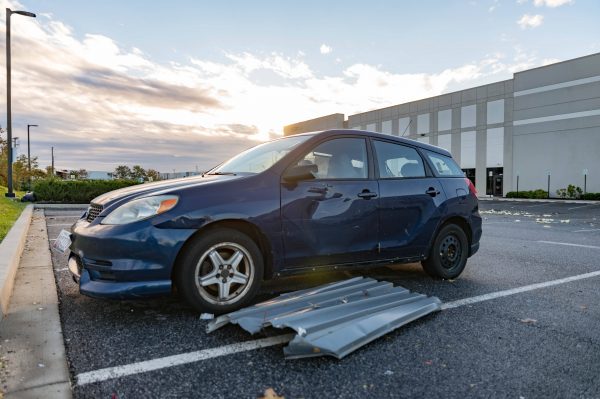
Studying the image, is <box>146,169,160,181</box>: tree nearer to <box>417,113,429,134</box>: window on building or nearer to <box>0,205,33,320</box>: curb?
<box>417,113,429,134</box>: window on building

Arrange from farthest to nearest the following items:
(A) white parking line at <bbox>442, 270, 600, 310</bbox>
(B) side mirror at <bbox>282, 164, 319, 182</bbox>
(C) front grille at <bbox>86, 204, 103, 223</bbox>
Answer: (A) white parking line at <bbox>442, 270, 600, 310</bbox>, (B) side mirror at <bbox>282, 164, 319, 182</bbox>, (C) front grille at <bbox>86, 204, 103, 223</bbox>

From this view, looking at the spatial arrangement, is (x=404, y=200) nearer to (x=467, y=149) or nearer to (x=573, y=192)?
(x=573, y=192)

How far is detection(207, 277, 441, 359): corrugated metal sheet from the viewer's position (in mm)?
2654

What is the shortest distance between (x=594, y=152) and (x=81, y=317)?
35.2 metres

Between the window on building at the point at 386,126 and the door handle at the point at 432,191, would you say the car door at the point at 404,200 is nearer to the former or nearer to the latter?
the door handle at the point at 432,191

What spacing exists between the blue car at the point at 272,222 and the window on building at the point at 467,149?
37.3 meters

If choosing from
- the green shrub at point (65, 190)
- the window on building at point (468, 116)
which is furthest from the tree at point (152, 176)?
the window on building at point (468, 116)

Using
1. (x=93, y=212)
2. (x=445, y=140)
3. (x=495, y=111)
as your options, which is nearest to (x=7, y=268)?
(x=93, y=212)

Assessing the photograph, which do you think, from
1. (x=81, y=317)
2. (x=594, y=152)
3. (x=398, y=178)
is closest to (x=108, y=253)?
(x=81, y=317)

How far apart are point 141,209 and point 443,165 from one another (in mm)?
3480

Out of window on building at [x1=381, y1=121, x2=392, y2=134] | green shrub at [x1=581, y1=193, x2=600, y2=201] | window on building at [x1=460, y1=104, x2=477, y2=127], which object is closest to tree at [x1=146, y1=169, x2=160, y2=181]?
window on building at [x1=381, y1=121, x2=392, y2=134]

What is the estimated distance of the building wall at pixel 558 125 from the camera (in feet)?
97.7

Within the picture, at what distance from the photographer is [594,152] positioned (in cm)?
Result: 2972

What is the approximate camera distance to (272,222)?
138 inches
